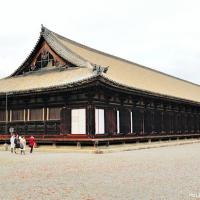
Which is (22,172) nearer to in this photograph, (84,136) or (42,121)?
(84,136)

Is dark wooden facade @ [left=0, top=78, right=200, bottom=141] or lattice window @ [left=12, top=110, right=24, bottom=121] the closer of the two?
dark wooden facade @ [left=0, top=78, right=200, bottom=141]

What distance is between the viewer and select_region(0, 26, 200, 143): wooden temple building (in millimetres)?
25328

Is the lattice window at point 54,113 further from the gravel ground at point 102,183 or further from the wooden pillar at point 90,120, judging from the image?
the gravel ground at point 102,183

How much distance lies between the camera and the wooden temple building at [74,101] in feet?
83.1

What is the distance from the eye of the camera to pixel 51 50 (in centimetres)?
3194

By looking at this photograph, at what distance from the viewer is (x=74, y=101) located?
26125 millimetres

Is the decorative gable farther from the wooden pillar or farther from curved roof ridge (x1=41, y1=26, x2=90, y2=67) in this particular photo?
the wooden pillar

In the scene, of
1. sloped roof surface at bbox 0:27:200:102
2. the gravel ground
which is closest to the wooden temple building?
sloped roof surface at bbox 0:27:200:102

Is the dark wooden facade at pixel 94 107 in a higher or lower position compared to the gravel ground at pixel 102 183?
higher

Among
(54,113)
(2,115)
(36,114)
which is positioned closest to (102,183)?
(54,113)

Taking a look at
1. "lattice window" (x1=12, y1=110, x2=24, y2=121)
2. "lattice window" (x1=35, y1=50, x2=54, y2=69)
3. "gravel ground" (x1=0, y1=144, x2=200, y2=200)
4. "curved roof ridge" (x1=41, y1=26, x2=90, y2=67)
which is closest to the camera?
"gravel ground" (x1=0, y1=144, x2=200, y2=200)

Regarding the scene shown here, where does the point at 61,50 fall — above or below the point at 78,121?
above

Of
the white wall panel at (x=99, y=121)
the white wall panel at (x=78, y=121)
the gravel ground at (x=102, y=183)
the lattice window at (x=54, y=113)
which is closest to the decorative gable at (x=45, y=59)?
the lattice window at (x=54, y=113)

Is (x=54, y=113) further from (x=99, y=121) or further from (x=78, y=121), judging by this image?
(x=99, y=121)
